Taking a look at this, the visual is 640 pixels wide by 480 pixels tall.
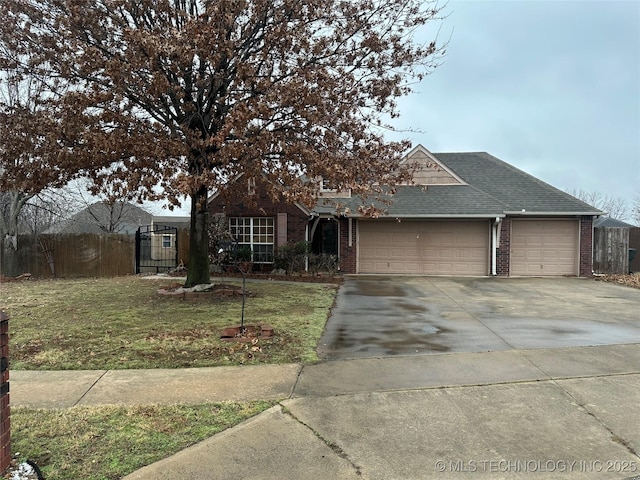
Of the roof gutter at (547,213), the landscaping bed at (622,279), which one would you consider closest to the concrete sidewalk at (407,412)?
the landscaping bed at (622,279)

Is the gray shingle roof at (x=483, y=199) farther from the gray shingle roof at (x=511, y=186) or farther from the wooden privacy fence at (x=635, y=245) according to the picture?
the wooden privacy fence at (x=635, y=245)

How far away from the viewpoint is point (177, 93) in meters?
8.88

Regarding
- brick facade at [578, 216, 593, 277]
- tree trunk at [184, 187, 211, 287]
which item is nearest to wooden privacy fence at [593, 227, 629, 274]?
brick facade at [578, 216, 593, 277]

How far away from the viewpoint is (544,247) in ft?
58.6

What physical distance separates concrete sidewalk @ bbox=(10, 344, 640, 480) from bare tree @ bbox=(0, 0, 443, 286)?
4.13 metres

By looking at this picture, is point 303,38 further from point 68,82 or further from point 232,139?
point 68,82

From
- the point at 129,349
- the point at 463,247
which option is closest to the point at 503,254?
the point at 463,247

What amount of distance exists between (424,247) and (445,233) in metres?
1.03

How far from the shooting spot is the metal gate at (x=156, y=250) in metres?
17.8

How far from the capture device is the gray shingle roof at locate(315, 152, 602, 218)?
17312 millimetres

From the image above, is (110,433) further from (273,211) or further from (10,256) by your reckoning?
(10,256)

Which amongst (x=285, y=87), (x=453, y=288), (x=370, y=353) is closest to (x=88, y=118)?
(x=285, y=87)

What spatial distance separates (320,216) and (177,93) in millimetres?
9914

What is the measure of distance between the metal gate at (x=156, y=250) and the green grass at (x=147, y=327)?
503 cm
